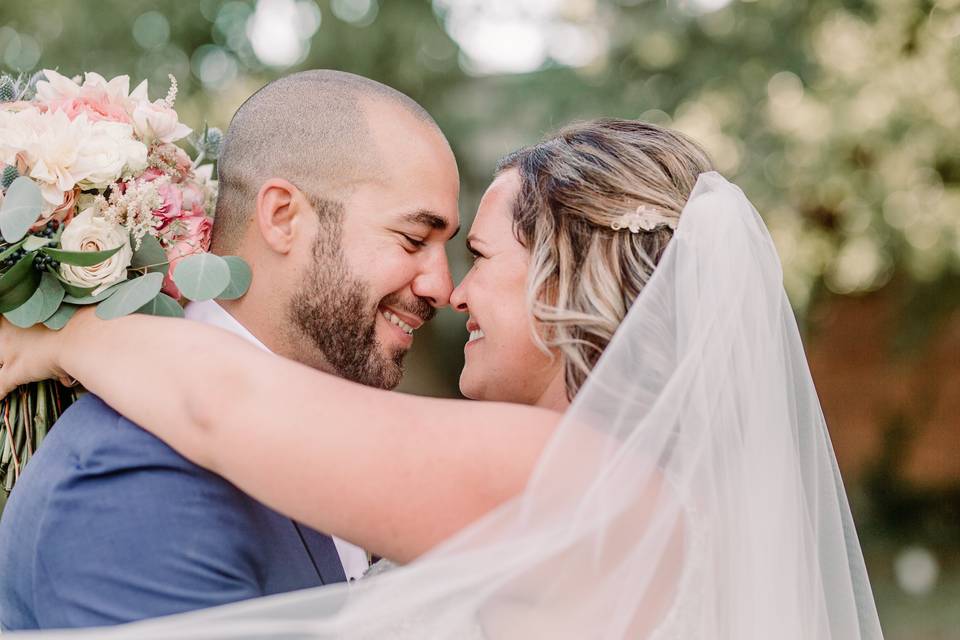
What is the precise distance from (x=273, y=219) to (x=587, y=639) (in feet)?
4.97

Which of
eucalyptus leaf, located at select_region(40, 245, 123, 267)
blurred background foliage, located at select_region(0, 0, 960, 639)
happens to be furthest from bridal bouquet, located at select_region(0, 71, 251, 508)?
blurred background foliage, located at select_region(0, 0, 960, 639)

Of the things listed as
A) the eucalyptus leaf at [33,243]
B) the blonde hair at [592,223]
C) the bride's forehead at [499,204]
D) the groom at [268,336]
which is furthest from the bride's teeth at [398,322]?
the eucalyptus leaf at [33,243]

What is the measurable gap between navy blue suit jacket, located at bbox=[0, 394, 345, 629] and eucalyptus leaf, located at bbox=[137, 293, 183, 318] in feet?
0.99

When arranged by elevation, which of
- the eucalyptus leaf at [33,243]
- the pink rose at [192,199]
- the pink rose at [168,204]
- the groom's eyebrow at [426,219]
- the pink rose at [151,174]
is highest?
the groom's eyebrow at [426,219]

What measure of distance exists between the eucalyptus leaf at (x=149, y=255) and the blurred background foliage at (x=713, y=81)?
611 cm

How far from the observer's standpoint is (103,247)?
8.62 ft

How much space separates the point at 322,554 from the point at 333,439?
2.15 ft

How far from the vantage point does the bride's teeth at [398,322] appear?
10.2 feet

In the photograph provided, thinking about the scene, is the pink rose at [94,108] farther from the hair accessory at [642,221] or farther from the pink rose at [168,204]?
the hair accessory at [642,221]

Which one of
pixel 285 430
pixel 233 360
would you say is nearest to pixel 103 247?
pixel 233 360

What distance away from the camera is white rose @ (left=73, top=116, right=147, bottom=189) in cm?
266

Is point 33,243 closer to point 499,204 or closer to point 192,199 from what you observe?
point 192,199

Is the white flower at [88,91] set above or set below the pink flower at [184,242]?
above

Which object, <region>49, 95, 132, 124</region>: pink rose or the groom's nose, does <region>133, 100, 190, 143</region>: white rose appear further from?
the groom's nose
